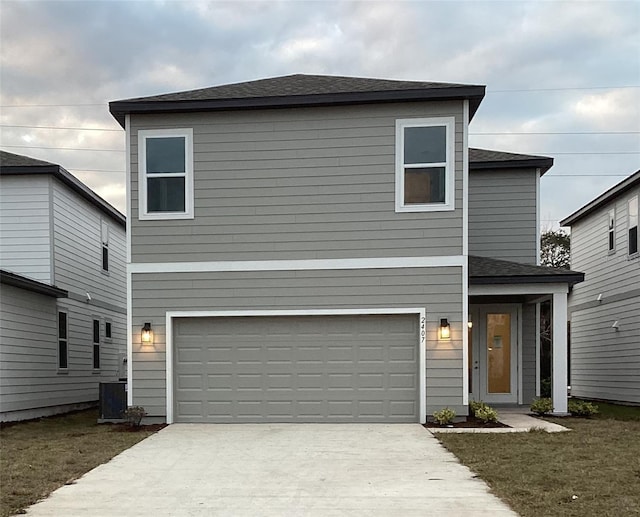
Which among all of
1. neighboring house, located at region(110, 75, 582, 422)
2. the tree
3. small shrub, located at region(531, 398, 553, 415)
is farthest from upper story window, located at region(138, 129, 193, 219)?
the tree

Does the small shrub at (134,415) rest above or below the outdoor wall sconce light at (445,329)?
below

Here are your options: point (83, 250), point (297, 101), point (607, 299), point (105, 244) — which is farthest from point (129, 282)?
point (607, 299)

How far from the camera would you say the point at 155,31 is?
15.8 metres

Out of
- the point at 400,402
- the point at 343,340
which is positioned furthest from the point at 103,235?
the point at 400,402

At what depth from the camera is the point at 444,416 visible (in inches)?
395

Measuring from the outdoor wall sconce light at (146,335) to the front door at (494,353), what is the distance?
21.8 feet

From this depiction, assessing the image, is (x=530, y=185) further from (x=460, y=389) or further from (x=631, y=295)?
(x=460, y=389)

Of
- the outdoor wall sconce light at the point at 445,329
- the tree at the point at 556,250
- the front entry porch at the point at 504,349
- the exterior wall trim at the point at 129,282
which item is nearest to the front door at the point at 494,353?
the front entry porch at the point at 504,349

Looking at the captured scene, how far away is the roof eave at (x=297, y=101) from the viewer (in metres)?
10.4

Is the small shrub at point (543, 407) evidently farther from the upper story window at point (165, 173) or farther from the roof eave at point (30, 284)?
the roof eave at point (30, 284)

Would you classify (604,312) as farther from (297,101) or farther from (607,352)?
(297,101)

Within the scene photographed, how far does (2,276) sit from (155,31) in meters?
7.75

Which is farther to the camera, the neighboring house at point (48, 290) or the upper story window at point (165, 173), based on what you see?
the neighboring house at point (48, 290)

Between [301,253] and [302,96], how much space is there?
8.84 ft
